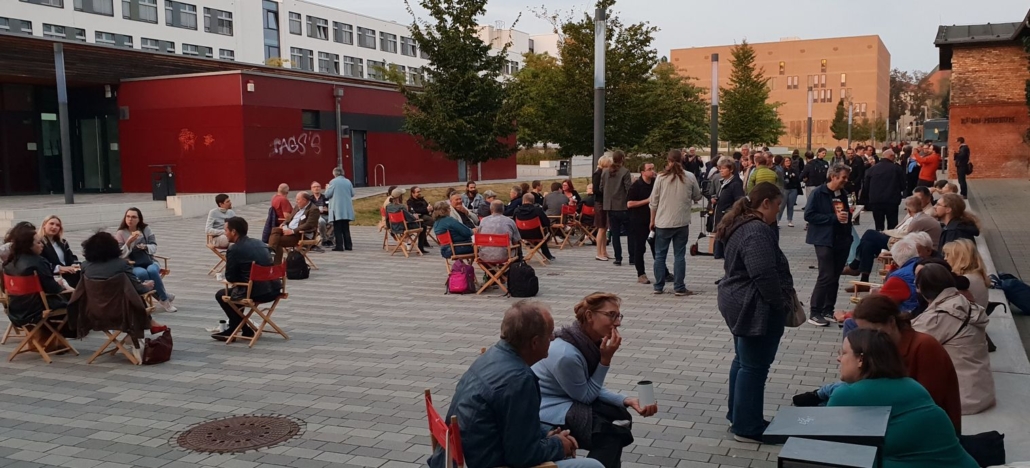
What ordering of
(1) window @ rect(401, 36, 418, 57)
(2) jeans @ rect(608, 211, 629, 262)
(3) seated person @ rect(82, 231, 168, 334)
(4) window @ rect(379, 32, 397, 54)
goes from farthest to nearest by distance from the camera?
(1) window @ rect(401, 36, 418, 57), (4) window @ rect(379, 32, 397, 54), (2) jeans @ rect(608, 211, 629, 262), (3) seated person @ rect(82, 231, 168, 334)

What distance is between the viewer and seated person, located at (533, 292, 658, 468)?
166 inches

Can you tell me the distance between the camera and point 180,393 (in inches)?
280

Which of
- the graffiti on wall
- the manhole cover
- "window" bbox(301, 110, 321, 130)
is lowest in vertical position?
the manhole cover

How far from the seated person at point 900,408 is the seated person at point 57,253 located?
8026 mm

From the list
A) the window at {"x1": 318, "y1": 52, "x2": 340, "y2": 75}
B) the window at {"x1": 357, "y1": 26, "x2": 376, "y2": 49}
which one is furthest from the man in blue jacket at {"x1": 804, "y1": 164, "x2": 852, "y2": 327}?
the window at {"x1": 357, "y1": 26, "x2": 376, "y2": 49}

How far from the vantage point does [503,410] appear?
3461mm

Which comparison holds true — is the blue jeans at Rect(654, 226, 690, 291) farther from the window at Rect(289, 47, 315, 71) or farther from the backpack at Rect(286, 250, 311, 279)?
the window at Rect(289, 47, 315, 71)

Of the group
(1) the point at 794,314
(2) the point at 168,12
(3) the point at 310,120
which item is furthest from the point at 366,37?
(1) the point at 794,314

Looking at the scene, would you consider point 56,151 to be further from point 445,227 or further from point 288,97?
point 445,227

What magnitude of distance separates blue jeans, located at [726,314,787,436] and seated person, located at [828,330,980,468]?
1436 millimetres

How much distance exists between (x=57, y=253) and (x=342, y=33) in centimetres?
6546

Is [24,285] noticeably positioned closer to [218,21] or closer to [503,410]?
[503,410]

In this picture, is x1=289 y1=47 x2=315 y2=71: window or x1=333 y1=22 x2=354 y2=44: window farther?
x1=333 y1=22 x2=354 y2=44: window

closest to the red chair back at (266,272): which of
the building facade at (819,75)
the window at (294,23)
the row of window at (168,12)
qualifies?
the row of window at (168,12)
